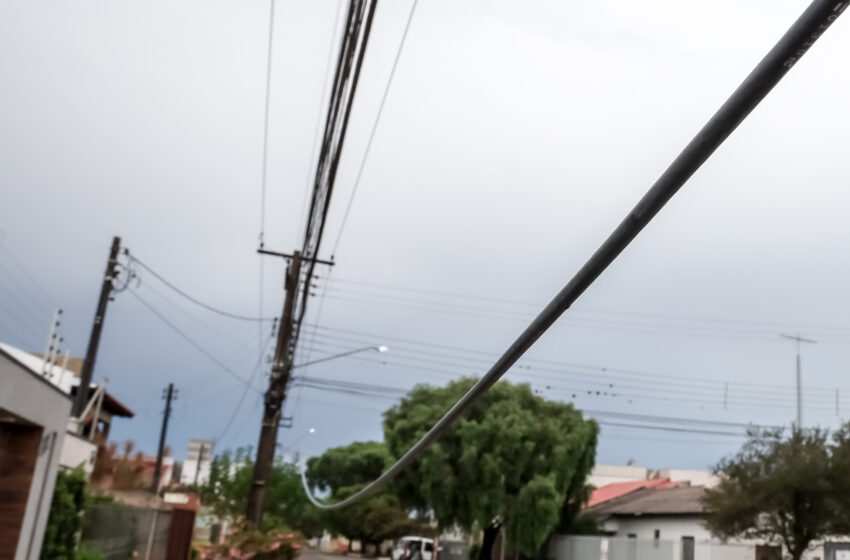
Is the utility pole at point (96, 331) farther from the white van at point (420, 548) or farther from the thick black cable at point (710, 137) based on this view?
the thick black cable at point (710, 137)

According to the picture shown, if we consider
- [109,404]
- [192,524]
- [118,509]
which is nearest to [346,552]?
[109,404]

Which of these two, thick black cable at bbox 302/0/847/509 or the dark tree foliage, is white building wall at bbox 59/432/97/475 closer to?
thick black cable at bbox 302/0/847/509

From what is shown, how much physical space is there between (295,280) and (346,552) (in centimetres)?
5943

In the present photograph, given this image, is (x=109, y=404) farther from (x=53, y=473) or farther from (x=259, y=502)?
(x=53, y=473)

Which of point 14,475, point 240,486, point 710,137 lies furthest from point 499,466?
point 710,137

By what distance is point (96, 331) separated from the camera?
96.7 feet

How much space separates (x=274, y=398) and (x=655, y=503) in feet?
77.1

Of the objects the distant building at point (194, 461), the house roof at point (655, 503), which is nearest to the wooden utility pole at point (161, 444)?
the house roof at point (655, 503)

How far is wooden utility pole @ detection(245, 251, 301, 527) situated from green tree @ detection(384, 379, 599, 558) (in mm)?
16942

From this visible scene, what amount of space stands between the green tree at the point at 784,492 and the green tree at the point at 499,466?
12157mm

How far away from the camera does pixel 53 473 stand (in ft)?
50.2

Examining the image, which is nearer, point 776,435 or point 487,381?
point 487,381

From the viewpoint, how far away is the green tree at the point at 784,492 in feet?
87.1

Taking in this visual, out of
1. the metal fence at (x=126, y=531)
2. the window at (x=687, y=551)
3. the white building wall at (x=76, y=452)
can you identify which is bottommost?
the metal fence at (x=126, y=531)
